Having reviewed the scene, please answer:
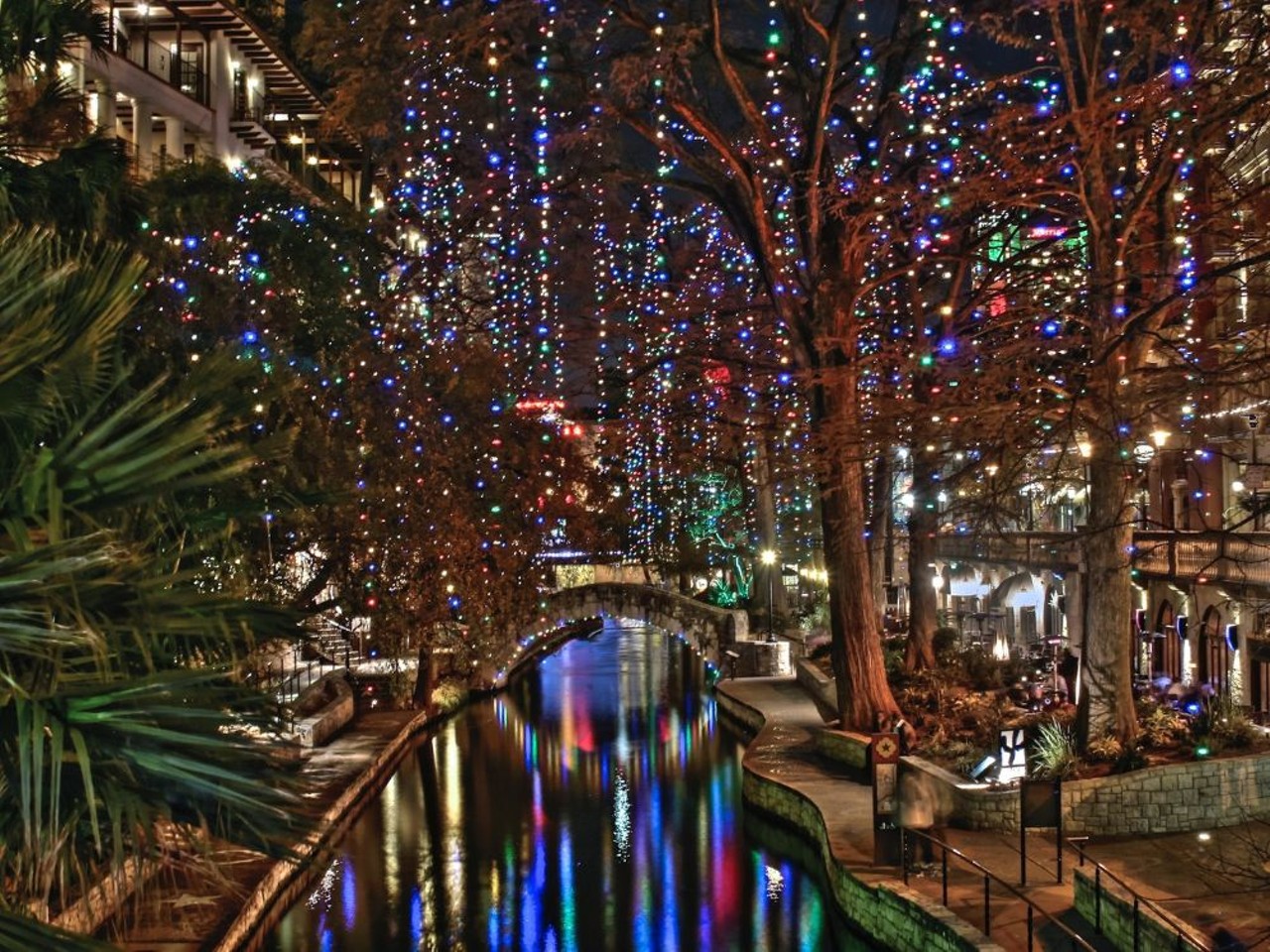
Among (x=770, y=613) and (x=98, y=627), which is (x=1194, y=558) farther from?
(x=98, y=627)

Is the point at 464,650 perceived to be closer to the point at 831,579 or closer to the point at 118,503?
the point at 831,579

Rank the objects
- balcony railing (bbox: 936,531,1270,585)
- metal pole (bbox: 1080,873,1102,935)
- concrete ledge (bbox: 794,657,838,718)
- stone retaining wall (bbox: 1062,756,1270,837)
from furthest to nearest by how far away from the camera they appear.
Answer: concrete ledge (bbox: 794,657,838,718) < balcony railing (bbox: 936,531,1270,585) < stone retaining wall (bbox: 1062,756,1270,837) < metal pole (bbox: 1080,873,1102,935)

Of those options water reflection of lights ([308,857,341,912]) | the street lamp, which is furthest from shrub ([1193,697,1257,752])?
the street lamp

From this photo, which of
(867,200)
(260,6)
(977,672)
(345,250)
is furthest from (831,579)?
(260,6)

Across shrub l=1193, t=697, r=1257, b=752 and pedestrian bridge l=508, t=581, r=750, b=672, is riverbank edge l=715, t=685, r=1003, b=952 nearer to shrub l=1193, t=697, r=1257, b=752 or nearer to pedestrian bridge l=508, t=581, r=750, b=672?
shrub l=1193, t=697, r=1257, b=752

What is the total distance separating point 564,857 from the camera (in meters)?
23.1

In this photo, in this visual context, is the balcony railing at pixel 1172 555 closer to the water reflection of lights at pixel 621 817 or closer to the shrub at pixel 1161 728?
the shrub at pixel 1161 728

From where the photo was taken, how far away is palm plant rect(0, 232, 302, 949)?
539cm

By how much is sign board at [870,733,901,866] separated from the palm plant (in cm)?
1076

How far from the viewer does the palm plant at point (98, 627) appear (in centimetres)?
539

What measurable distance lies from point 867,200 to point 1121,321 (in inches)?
189

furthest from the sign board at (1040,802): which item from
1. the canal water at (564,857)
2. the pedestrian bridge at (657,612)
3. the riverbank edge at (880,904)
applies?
the pedestrian bridge at (657,612)

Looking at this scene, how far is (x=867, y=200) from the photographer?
20.3 meters

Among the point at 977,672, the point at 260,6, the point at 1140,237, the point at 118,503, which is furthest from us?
the point at 260,6
